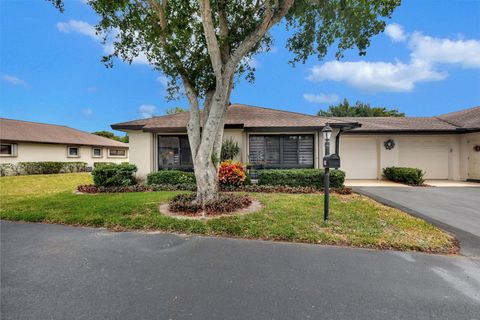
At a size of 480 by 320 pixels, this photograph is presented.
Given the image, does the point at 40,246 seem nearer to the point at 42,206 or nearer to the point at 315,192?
the point at 42,206

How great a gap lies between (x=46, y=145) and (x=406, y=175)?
84.9 feet

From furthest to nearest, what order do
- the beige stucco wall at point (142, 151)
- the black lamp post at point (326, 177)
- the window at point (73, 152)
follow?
the window at point (73, 152) → the beige stucco wall at point (142, 151) → the black lamp post at point (326, 177)

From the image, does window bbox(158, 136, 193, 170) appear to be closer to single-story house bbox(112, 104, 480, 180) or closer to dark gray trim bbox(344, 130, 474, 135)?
single-story house bbox(112, 104, 480, 180)

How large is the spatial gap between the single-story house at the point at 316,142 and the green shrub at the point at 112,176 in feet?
3.51

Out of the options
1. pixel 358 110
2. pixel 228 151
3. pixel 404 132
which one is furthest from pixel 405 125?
pixel 358 110

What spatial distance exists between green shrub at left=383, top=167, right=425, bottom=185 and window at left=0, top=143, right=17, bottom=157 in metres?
25.7

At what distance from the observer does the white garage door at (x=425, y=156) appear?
12727 millimetres

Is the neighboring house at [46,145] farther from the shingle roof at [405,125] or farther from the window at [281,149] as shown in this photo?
the shingle roof at [405,125]

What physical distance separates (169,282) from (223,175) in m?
6.48

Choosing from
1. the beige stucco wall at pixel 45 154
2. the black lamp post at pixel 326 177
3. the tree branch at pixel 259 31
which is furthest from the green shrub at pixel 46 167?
the black lamp post at pixel 326 177

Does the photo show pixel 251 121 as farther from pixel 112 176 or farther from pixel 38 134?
pixel 38 134

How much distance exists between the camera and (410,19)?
8680 mm

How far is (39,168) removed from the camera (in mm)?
16344

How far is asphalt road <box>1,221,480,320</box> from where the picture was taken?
2.24 metres
